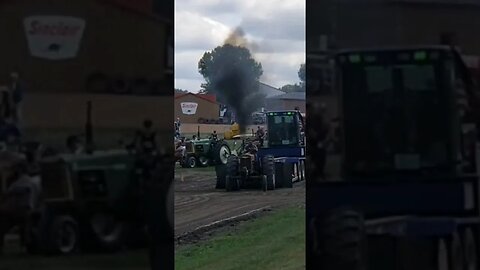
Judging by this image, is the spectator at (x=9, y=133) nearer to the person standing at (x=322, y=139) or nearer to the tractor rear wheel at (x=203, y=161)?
the person standing at (x=322, y=139)

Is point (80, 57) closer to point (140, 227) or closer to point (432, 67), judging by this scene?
point (140, 227)

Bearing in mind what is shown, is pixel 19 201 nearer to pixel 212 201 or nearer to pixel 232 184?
pixel 212 201

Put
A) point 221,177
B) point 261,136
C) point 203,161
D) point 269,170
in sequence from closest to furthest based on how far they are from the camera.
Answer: point 269,170
point 221,177
point 261,136
point 203,161

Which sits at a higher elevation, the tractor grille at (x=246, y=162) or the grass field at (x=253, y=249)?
the tractor grille at (x=246, y=162)

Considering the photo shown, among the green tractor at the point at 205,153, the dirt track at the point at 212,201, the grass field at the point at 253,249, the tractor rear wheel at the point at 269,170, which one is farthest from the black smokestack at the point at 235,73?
the green tractor at the point at 205,153

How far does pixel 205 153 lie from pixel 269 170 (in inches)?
239

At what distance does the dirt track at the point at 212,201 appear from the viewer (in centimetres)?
1294

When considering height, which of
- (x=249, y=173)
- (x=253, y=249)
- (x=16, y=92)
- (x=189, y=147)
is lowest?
(x=253, y=249)

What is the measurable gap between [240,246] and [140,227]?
249 inches

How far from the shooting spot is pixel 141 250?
3074mm

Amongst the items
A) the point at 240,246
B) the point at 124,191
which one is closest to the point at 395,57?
the point at 124,191

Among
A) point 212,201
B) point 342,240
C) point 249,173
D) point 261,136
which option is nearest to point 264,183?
point 249,173

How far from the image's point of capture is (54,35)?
2922 millimetres

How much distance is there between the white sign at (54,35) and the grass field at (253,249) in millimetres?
4260
